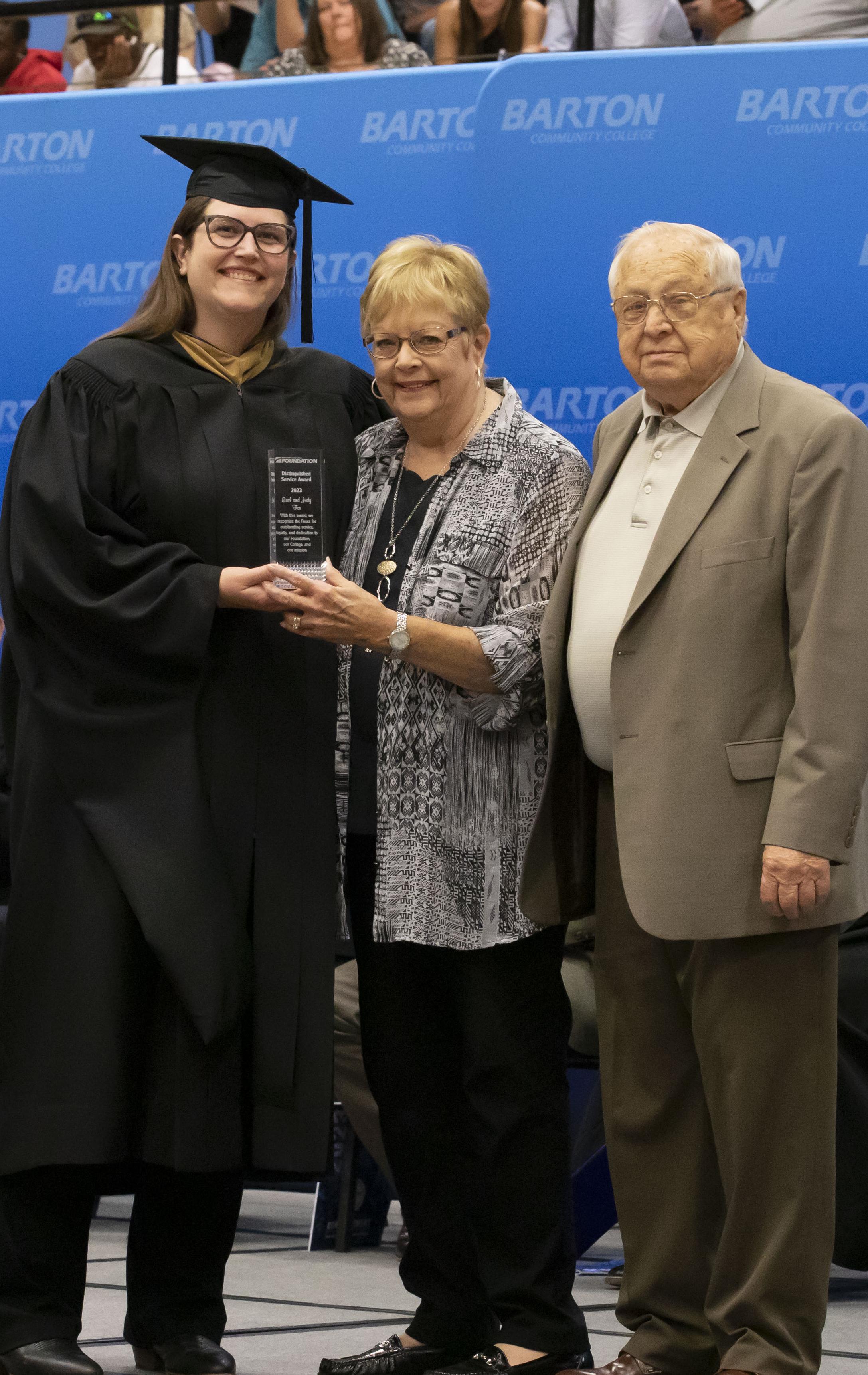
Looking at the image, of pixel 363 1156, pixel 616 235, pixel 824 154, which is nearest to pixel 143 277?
pixel 616 235

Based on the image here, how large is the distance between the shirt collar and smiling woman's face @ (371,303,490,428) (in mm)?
378

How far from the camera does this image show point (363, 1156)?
4.27 metres

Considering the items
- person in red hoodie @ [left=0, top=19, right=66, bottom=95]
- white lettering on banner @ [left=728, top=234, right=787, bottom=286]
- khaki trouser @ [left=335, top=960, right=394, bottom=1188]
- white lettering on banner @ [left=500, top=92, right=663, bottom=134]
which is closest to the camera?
khaki trouser @ [left=335, top=960, right=394, bottom=1188]

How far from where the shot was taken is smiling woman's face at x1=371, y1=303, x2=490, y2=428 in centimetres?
282

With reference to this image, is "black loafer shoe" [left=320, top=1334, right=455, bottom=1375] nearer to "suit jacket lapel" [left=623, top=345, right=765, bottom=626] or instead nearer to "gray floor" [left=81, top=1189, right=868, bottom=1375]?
"gray floor" [left=81, top=1189, right=868, bottom=1375]

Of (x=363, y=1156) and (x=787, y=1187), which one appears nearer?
(x=787, y=1187)

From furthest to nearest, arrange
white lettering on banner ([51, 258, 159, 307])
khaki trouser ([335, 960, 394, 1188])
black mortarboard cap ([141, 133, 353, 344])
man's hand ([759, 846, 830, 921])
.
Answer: white lettering on banner ([51, 258, 159, 307]) < khaki trouser ([335, 960, 394, 1188]) < black mortarboard cap ([141, 133, 353, 344]) < man's hand ([759, 846, 830, 921])

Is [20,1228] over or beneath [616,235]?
beneath

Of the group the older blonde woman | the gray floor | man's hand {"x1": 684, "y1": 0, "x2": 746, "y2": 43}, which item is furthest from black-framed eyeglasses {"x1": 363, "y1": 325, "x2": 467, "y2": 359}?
man's hand {"x1": 684, "y1": 0, "x2": 746, "y2": 43}

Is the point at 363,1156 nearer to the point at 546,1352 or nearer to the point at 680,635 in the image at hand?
the point at 546,1352

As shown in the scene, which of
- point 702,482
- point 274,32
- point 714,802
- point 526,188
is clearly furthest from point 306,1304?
point 274,32

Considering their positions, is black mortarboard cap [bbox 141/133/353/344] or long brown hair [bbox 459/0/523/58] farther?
long brown hair [bbox 459/0/523/58]

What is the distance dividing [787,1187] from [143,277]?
4.03 m

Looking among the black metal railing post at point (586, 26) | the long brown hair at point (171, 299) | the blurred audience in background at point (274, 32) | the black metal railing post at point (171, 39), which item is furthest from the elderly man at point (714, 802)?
the black metal railing post at point (171, 39)
